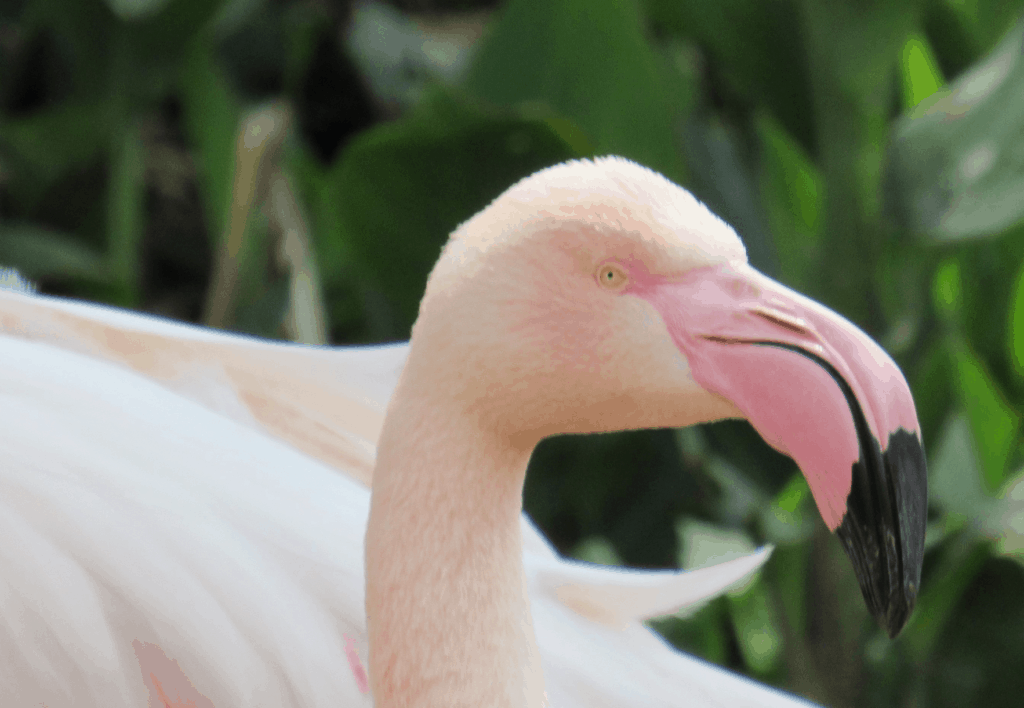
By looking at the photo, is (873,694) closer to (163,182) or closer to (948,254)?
(948,254)

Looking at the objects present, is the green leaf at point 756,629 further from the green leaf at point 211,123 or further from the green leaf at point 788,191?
the green leaf at point 211,123

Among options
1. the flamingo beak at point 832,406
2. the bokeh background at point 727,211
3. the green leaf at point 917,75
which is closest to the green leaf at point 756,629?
the bokeh background at point 727,211

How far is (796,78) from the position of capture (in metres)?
1.22

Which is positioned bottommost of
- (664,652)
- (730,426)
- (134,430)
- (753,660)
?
(753,660)

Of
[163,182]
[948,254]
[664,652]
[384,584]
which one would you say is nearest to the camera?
[384,584]

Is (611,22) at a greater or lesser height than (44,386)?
greater

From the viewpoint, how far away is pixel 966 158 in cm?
108

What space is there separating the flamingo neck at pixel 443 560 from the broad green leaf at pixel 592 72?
86 centimetres

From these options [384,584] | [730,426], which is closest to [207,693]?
[384,584]

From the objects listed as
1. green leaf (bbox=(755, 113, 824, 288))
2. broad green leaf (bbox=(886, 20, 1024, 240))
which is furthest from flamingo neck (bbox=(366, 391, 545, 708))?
green leaf (bbox=(755, 113, 824, 288))

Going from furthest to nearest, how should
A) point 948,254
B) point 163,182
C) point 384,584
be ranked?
point 163,182
point 948,254
point 384,584

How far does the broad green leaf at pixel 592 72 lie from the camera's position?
1253 millimetres

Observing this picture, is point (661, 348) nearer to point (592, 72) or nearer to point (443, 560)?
point (443, 560)

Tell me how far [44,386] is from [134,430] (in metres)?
0.05
